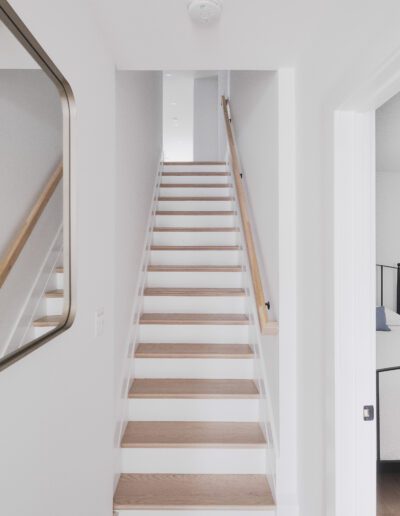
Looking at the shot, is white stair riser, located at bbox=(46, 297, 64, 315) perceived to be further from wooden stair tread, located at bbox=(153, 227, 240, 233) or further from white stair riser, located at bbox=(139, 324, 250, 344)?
wooden stair tread, located at bbox=(153, 227, 240, 233)

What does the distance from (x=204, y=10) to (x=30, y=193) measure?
3.41ft

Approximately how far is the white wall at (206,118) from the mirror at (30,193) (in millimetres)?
6406

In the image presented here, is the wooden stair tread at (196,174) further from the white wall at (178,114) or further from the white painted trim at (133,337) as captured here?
the white wall at (178,114)

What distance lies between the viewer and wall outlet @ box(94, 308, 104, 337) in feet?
4.99

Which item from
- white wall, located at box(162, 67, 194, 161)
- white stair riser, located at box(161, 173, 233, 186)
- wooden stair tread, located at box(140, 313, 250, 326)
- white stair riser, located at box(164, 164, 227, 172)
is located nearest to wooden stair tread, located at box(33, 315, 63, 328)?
wooden stair tread, located at box(140, 313, 250, 326)

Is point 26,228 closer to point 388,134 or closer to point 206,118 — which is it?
point 388,134

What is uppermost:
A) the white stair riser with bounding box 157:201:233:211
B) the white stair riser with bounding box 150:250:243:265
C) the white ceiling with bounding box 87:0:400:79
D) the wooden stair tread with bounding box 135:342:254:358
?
the white ceiling with bounding box 87:0:400:79

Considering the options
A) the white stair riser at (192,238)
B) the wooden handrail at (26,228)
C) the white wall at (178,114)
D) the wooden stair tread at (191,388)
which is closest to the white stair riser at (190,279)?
the white stair riser at (192,238)

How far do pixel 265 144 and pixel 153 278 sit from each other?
4.98 ft

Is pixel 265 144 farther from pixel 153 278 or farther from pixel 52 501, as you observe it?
pixel 52 501

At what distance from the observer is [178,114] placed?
7590 millimetres

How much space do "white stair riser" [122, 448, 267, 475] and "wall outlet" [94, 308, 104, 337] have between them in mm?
921

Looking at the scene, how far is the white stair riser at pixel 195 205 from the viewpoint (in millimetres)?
4020

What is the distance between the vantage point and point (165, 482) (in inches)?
80.4
